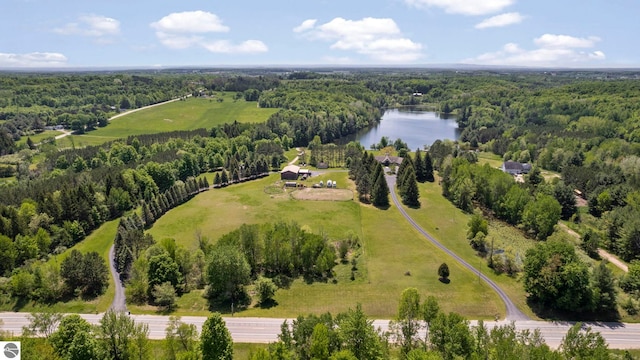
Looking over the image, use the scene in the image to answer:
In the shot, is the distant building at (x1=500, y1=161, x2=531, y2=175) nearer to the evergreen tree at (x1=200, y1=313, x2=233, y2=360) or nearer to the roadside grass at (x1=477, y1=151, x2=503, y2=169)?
the roadside grass at (x1=477, y1=151, x2=503, y2=169)

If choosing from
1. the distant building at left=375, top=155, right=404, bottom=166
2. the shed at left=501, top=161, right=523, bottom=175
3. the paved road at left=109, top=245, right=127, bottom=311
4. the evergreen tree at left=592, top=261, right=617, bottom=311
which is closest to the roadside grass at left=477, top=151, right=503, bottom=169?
the shed at left=501, top=161, right=523, bottom=175

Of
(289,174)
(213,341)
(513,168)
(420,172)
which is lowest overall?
(289,174)

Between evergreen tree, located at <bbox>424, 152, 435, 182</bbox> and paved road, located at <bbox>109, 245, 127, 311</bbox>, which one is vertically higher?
evergreen tree, located at <bbox>424, 152, 435, 182</bbox>

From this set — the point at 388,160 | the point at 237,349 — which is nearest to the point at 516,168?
the point at 388,160

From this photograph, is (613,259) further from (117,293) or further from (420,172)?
(117,293)

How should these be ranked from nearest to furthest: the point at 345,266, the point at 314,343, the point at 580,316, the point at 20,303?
1. the point at 314,343
2. the point at 580,316
3. the point at 20,303
4. the point at 345,266

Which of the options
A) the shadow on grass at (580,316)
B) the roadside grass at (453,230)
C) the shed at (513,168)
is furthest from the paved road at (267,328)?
the shed at (513,168)
